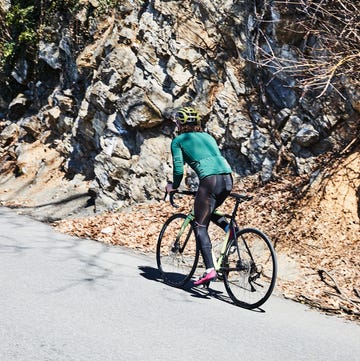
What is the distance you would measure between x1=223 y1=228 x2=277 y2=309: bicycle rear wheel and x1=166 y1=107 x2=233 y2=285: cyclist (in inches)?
9.2

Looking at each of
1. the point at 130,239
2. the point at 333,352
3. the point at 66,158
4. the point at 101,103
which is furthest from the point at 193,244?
the point at 66,158

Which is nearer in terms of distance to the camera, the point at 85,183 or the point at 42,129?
the point at 85,183

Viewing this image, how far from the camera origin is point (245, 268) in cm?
615

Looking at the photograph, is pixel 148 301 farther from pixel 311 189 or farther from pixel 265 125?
pixel 265 125

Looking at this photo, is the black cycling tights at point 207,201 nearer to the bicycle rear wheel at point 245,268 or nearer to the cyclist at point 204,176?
the cyclist at point 204,176

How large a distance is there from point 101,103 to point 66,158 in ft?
12.4

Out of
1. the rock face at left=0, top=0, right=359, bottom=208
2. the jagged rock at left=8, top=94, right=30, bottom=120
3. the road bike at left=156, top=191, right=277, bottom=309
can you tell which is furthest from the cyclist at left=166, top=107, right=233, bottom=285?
the jagged rock at left=8, top=94, right=30, bottom=120

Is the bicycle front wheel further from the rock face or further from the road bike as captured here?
the rock face

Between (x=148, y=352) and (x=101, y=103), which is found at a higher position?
(x=101, y=103)

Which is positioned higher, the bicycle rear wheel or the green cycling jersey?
the green cycling jersey

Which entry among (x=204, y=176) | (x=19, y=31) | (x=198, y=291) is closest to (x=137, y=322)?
(x=198, y=291)

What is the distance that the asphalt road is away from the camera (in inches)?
176

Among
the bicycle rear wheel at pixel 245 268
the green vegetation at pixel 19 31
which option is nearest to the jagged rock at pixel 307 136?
the bicycle rear wheel at pixel 245 268

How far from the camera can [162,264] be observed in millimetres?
7410
